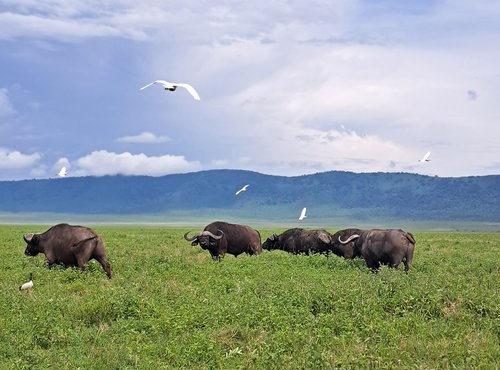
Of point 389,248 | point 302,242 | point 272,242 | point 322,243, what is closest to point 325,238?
point 322,243

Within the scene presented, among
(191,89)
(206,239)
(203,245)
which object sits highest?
(191,89)

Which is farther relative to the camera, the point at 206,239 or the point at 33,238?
the point at 206,239

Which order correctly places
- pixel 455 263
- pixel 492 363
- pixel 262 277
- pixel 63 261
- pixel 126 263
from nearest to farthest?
pixel 492 363
pixel 262 277
pixel 63 261
pixel 126 263
pixel 455 263

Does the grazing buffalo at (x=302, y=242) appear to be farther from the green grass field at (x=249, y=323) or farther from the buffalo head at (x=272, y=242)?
the green grass field at (x=249, y=323)

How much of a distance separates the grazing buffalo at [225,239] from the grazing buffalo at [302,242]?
206 cm

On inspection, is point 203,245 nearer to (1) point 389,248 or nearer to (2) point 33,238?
(2) point 33,238

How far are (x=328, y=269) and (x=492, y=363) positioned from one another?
33.8ft

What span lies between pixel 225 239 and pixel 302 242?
14.3 feet

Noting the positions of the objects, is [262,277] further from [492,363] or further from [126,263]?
[492,363]

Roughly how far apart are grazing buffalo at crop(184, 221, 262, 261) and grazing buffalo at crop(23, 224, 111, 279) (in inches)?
216

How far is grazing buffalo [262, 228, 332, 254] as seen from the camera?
2611cm

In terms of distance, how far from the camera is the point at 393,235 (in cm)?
1873

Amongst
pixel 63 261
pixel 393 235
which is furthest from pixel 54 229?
pixel 393 235

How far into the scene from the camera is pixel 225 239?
24625 millimetres
